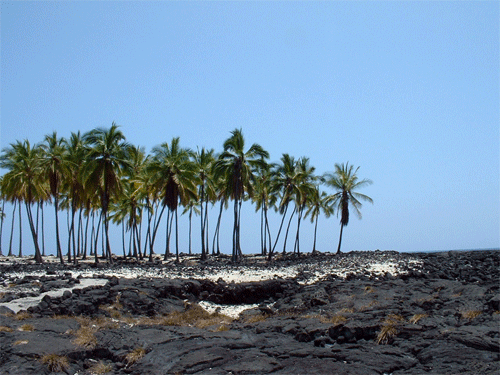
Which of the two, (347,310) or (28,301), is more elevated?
(28,301)

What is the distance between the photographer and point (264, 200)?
5725 centimetres

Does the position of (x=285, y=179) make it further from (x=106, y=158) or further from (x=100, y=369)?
(x=100, y=369)

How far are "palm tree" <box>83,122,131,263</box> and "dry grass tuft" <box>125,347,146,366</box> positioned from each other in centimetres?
2726

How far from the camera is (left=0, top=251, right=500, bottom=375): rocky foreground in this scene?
1016 cm

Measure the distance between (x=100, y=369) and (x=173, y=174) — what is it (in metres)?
30.6

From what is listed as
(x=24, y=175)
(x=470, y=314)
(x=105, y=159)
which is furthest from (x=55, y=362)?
(x=24, y=175)

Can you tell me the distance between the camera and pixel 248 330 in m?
13.6

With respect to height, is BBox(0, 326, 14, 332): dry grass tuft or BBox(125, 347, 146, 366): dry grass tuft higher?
BBox(0, 326, 14, 332): dry grass tuft

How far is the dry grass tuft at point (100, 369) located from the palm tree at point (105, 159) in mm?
27496

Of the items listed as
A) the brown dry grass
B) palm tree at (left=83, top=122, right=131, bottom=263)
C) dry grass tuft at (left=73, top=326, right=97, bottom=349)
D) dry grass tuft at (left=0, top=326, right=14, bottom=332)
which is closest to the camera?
dry grass tuft at (left=73, top=326, right=97, bottom=349)

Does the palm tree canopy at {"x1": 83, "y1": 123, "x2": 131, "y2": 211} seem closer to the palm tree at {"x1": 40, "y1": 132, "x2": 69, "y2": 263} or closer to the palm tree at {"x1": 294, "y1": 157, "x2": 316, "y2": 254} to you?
the palm tree at {"x1": 40, "y1": 132, "x2": 69, "y2": 263}

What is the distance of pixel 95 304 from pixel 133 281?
3.60m

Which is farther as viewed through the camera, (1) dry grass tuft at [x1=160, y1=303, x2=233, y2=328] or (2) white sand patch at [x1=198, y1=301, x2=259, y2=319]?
(2) white sand patch at [x1=198, y1=301, x2=259, y2=319]

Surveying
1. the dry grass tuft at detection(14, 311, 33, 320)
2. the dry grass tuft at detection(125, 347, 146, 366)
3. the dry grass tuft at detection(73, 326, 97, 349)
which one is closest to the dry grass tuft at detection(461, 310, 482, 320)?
the dry grass tuft at detection(125, 347, 146, 366)
